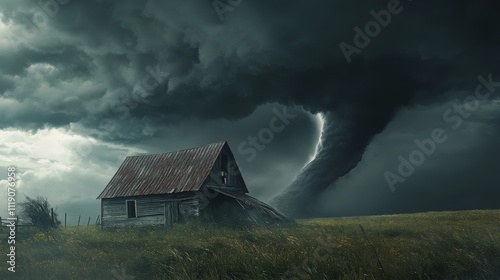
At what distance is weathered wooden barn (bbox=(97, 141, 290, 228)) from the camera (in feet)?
86.2

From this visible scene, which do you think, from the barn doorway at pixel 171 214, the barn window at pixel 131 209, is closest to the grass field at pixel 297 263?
the barn doorway at pixel 171 214

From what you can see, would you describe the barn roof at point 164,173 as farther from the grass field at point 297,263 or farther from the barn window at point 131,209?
the grass field at point 297,263

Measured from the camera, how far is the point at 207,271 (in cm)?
825

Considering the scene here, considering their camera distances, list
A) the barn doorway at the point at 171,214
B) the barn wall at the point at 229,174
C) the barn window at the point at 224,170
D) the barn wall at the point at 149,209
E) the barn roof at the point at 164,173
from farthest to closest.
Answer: the barn window at the point at 224,170 < the barn wall at the point at 229,174 < the barn roof at the point at 164,173 < the barn doorway at the point at 171,214 < the barn wall at the point at 149,209

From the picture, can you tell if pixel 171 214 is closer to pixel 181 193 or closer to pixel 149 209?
pixel 181 193

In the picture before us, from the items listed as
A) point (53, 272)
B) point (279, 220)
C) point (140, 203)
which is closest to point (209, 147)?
point (140, 203)

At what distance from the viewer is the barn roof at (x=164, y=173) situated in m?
27.3

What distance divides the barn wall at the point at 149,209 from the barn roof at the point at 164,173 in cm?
54

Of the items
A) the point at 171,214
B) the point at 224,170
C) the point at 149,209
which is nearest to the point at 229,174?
the point at 224,170

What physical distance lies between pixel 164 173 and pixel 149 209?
285 cm

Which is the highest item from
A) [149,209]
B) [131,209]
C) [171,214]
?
[131,209]

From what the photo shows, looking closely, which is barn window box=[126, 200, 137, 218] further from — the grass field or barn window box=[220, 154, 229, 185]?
the grass field

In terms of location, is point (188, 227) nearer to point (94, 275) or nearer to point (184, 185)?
point (184, 185)

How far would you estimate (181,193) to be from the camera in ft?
88.7
